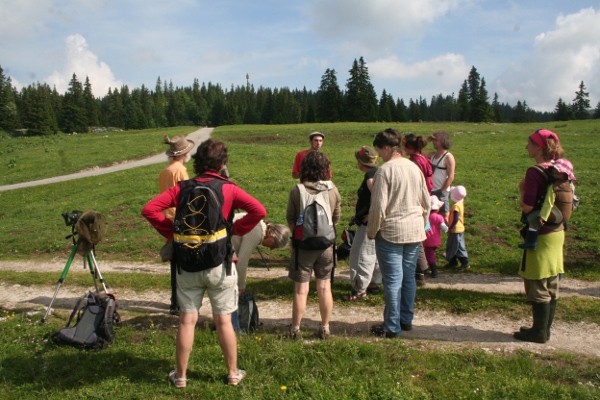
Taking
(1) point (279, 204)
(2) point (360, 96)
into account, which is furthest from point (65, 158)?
(2) point (360, 96)

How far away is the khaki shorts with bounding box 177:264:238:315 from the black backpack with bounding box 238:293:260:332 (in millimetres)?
1460

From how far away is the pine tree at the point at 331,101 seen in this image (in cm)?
7719

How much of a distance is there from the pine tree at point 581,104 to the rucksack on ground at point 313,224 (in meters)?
91.6

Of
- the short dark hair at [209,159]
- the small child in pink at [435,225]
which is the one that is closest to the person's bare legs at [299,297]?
the short dark hair at [209,159]

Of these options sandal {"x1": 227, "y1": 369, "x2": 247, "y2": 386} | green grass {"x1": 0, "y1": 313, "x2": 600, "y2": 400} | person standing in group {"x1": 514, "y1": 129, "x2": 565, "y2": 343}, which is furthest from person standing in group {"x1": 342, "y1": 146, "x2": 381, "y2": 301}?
sandal {"x1": 227, "y1": 369, "x2": 247, "y2": 386}

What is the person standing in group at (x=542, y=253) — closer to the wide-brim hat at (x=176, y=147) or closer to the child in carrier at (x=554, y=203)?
the child in carrier at (x=554, y=203)

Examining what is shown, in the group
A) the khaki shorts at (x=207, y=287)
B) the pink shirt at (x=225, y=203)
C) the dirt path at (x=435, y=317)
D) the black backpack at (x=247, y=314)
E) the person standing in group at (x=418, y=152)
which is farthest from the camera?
the person standing in group at (x=418, y=152)

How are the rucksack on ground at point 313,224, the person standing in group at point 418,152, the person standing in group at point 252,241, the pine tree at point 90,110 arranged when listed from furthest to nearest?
the pine tree at point 90,110, the person standing in group at point 418,152, the person standing in group at point 252,241, the rucksack on ground at point 313,224

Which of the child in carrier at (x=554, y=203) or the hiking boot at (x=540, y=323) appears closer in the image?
the child in carrier at (x=554, y=203)

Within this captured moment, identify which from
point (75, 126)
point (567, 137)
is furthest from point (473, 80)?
point (75, 126)

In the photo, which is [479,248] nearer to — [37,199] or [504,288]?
[504,288]

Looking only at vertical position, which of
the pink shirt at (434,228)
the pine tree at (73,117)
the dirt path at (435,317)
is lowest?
the dirt path at (435,317)

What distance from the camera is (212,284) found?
3.63 m

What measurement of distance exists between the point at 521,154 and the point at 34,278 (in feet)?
66.4
